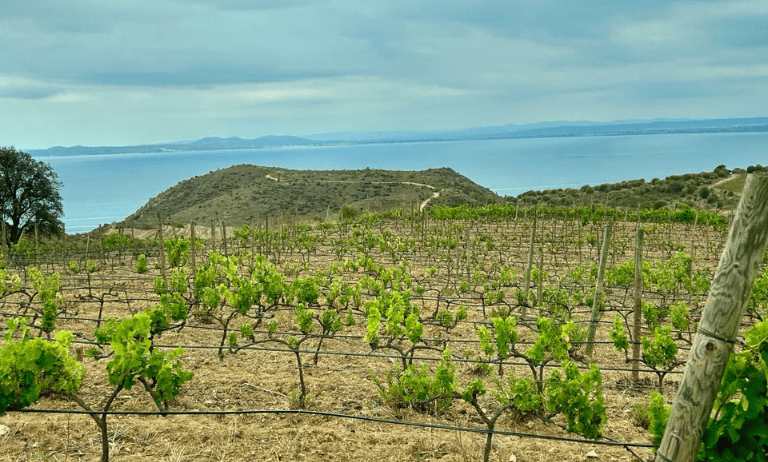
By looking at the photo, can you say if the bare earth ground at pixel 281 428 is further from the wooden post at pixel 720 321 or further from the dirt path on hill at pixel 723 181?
the dirt path on hill at pixel 723 181

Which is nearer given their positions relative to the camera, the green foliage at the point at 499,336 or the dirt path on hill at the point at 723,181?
the green foliage at the point at 499,336

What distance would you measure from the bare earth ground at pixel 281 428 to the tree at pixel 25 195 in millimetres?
31247

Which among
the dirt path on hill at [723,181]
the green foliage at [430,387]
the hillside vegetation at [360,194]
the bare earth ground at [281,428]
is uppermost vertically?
the dirt path on hill at [723,181]

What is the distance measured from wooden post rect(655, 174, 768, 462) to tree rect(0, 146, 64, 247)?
36.6 m

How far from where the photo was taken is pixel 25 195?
115 ft

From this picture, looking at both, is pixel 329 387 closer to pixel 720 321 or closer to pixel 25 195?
pixel 720 321

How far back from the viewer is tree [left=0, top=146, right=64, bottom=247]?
3406 cm

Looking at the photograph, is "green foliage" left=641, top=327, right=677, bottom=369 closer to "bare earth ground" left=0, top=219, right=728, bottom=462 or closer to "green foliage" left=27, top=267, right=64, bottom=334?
"bare earth ground" left=0, top=219, right=728, bottom=462

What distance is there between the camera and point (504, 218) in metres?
30.5

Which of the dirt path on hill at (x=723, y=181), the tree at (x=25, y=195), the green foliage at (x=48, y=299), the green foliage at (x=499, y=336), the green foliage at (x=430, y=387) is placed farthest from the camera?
the dirt path on hill at (x=723, y=181)

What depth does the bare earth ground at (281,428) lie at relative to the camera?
5.74m

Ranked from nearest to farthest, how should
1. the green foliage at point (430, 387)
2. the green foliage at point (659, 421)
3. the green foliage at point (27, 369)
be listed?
1. the green foliage at point (659, 421)
2. the green foliage at point (27, 369)
3. the green foliage at point (430, 387)

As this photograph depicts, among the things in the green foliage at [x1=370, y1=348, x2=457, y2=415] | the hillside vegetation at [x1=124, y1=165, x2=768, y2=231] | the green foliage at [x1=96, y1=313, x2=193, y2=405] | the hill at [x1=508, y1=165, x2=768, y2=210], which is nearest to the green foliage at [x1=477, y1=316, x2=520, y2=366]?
the green foliage at [x1=370, y1=348, x2=457, y2=415]

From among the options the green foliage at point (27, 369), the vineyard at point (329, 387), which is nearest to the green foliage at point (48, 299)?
the vineyard at point (329, 387)
